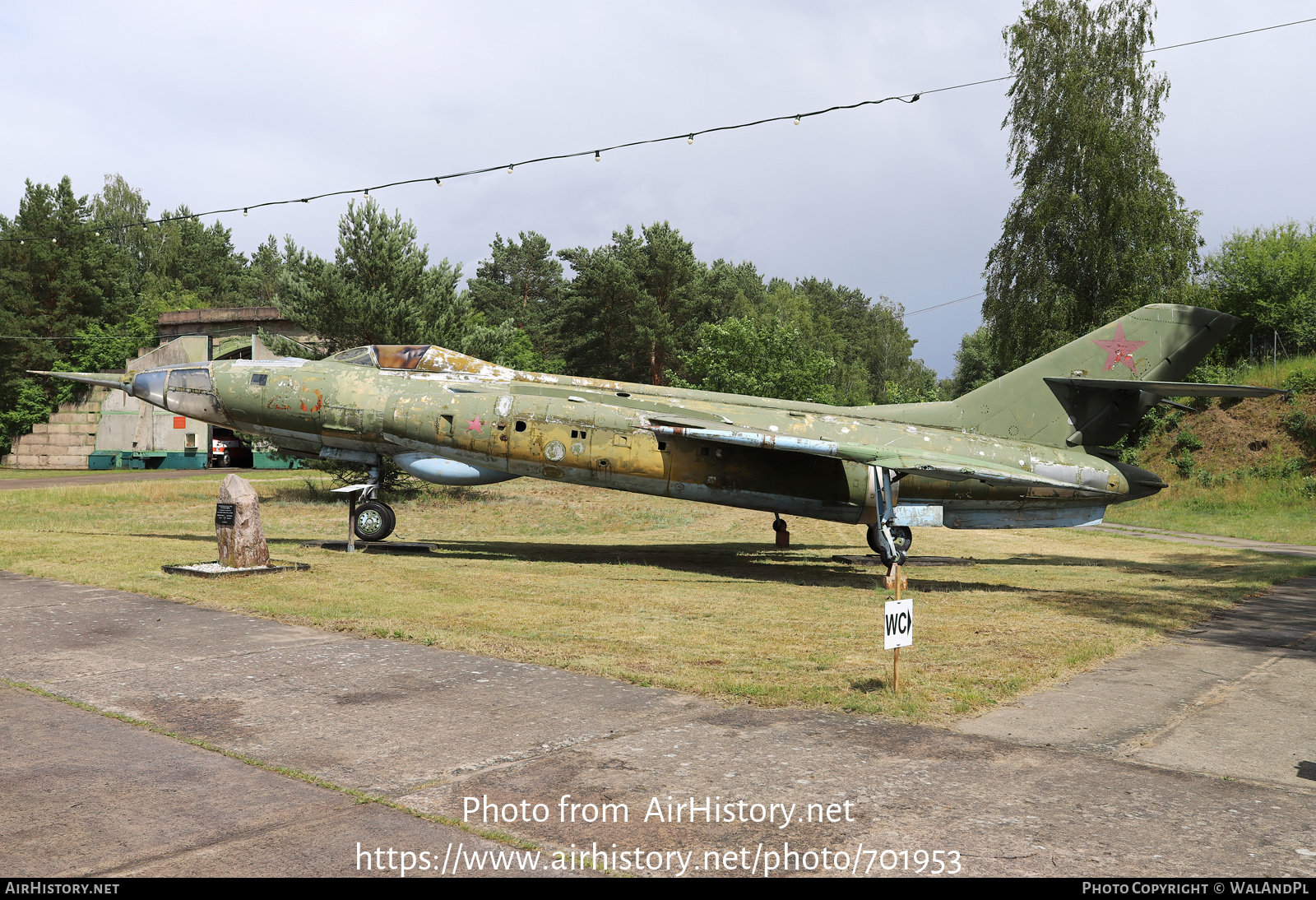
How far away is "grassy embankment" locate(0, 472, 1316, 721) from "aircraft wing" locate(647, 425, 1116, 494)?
6.14 feet

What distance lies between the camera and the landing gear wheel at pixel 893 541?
1448cm

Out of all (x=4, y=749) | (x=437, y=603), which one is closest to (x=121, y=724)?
(x=4, y=749)

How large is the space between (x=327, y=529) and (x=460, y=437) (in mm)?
7059

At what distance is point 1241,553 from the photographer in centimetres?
2045

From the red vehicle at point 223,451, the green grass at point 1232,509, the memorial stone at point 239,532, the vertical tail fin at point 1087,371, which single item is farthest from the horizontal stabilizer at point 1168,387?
the red vehicle at point 223,451

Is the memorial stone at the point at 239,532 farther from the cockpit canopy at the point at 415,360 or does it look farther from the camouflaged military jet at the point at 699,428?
the cockpit canopy at the point at 415,360

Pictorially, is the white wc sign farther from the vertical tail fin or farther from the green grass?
the green grass

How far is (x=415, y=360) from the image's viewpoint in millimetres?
16797

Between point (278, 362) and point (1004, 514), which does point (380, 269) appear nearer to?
point (278, 362)

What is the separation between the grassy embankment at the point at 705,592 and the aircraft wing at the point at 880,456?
6.14 feet

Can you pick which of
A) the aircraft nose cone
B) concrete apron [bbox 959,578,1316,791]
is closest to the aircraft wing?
the aircraft nose cone

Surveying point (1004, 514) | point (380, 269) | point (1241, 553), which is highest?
point (380, 269)

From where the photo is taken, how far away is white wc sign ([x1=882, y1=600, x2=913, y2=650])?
728cm

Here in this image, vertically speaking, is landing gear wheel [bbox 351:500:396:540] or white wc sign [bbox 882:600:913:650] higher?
landing gear wheel [bbox 351:500:396:540]
